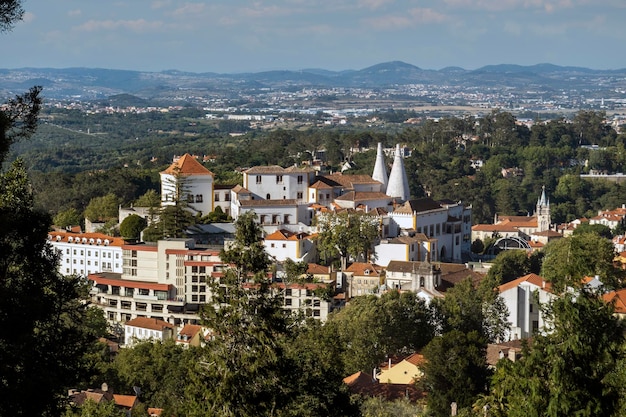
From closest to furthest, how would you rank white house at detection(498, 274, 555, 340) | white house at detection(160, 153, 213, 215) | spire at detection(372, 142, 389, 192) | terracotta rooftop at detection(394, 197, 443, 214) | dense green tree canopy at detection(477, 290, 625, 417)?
dense green tree canopy at detection(477, 290, 625, 417)
white house at detection(498, 274, 555, 340)
terracotta rooftop at detection(394, 197, 443, 214)
white house at detection(160, 153, 213, 215)
spire at detection(372, 142, 389, 192)

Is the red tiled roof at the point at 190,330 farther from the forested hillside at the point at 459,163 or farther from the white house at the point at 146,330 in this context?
the forested hillside at the point at 459,163

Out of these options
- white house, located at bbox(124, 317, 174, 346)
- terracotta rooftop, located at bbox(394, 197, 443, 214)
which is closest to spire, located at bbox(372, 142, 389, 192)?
terracotta rooftop, located at bbox(394, 197, 443, 214)

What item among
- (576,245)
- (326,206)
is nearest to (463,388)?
(576,245)

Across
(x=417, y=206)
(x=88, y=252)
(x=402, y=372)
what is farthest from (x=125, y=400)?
(x=417, y=206)

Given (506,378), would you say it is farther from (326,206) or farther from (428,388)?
(326,206)

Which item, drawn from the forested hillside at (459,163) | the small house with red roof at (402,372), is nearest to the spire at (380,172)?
the forested hillside at (459,163)

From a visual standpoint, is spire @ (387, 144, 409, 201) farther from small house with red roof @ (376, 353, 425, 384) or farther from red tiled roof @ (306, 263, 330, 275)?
small house with red roof @ (376, 353, 425, 384)

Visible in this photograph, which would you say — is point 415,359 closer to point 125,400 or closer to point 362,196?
point 125,400

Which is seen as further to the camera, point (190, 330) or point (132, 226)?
point (132, 226)
